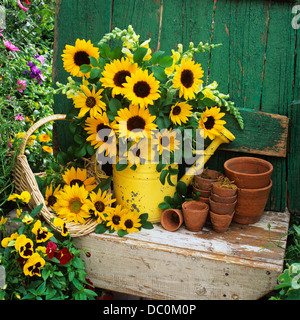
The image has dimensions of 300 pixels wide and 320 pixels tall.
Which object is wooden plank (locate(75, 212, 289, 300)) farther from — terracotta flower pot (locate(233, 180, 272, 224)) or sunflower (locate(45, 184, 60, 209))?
sunflower (locate(45, 184, 60, 209))

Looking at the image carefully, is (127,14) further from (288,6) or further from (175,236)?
(175,236)

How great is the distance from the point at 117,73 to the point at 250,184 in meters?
0.66

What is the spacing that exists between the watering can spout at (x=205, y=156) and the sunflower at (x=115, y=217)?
298mm

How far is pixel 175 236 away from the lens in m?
1.42

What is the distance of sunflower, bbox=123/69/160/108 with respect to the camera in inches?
49.1

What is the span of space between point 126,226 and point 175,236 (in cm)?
20

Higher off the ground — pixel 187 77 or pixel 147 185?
pixel 187 77

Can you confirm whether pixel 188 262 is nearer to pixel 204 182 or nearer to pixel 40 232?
pixel 204 182

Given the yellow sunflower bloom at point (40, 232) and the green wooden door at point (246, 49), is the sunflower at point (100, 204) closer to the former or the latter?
the yellow sunflower bloom at point (40, 232)

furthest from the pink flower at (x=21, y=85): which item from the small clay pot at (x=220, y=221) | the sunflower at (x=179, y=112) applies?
the small clay pot at (x=220, y=221)

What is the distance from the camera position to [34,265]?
124cm

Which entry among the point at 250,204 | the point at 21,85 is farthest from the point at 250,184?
the point at 21,85

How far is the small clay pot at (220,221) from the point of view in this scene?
140 centimetres
